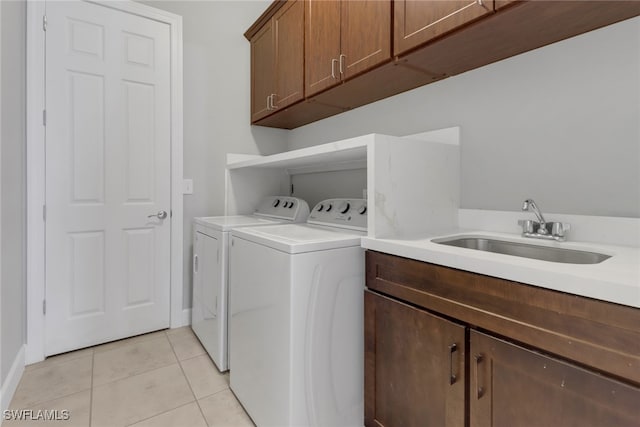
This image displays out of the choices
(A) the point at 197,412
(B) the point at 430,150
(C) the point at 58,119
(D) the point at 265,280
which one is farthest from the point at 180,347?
(B) the point at 430,150

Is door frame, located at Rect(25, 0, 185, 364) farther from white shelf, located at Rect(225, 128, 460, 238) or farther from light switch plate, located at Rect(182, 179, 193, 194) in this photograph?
white shelf, located at Rect(225, 128, 460, 238)

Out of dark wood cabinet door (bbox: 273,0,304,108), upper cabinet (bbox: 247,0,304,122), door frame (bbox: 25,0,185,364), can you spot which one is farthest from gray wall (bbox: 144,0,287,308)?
door frame (bbox: 25,0,185,364)

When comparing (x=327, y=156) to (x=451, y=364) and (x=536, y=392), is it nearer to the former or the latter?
(x=451, y=364)

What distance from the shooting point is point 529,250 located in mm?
1222

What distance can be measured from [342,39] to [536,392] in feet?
5.54

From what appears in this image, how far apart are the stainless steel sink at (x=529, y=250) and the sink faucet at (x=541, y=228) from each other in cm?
5

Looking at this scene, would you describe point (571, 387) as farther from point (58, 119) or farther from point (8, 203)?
point (58, 119)

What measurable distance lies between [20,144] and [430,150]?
226 cm

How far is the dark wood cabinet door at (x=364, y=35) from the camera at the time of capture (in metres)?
1.44

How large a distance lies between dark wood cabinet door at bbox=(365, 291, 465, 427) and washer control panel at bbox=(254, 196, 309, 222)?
0.99 meters

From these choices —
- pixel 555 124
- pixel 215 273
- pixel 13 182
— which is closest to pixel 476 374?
pixel 555 124

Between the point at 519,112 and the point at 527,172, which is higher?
the point at 519,112

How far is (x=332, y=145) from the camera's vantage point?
1.42 metres

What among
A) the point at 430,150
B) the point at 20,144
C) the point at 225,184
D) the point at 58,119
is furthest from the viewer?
the point at 225,184
